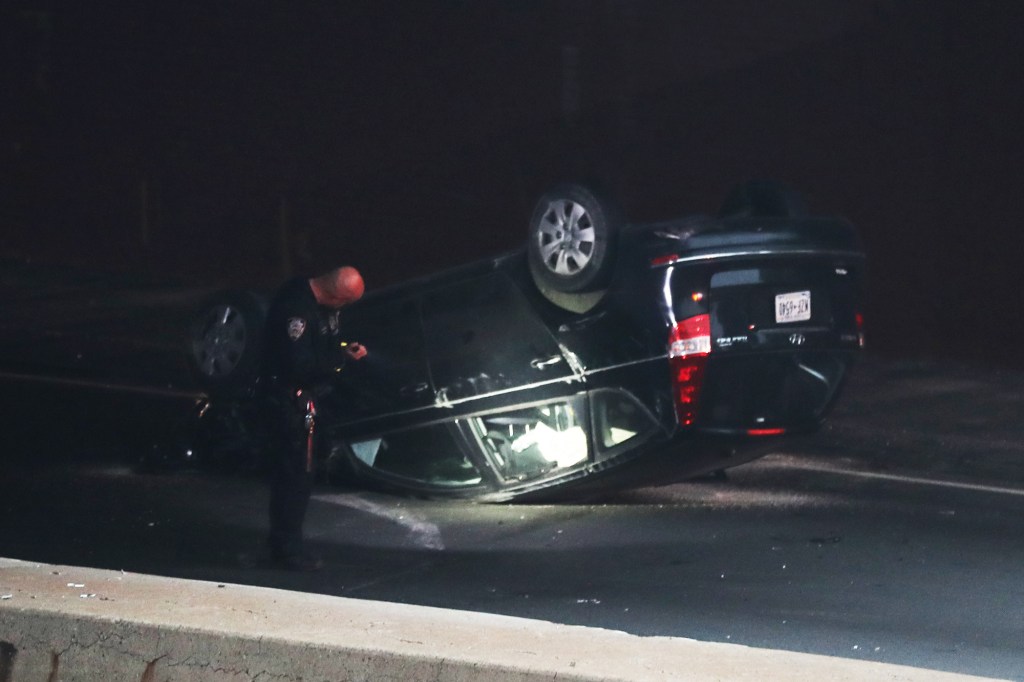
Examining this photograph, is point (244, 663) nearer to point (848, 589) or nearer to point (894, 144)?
point (848, 589)

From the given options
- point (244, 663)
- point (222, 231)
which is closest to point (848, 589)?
point (244, 663)

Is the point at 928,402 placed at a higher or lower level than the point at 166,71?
lower

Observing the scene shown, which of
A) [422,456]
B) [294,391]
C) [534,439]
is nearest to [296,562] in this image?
[294,391]

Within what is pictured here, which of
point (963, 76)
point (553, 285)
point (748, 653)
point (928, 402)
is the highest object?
point (963, 76)

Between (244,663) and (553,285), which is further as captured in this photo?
(553,285)

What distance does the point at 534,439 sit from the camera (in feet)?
29.9

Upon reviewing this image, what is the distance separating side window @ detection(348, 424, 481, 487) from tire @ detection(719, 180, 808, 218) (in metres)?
1.99

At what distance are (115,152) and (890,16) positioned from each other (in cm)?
880

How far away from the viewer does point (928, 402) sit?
13.9 metres

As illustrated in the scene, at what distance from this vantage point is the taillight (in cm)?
853

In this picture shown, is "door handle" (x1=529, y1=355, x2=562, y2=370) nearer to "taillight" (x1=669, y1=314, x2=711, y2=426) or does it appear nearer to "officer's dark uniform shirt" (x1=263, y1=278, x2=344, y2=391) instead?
"taillight" (x1=669, y1=314, x2=711, y2=426)

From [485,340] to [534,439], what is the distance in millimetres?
603

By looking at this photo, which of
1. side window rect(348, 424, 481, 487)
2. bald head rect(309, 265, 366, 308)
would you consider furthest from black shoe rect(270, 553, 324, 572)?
side window rect(348, 424, 481, 487)

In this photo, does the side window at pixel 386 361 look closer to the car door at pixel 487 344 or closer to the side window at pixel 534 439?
the car door at pixel 487 344
